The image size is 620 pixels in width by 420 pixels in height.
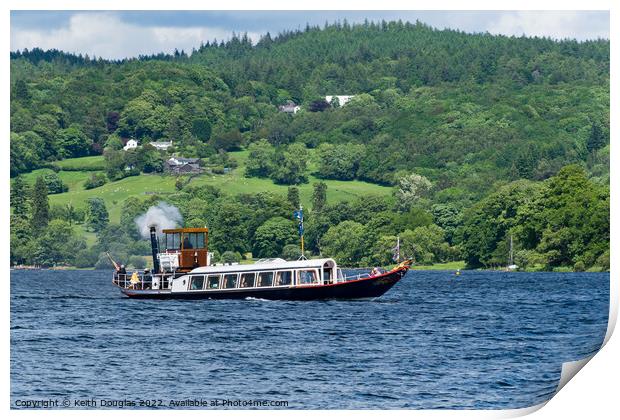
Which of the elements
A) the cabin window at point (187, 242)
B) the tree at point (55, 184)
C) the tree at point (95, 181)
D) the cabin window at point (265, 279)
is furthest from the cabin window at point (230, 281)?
the tree at point (95, 181)

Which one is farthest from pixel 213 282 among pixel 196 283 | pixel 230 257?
pixel 230 257

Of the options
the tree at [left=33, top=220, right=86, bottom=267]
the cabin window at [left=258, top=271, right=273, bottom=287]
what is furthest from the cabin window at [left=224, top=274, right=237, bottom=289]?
the tree at [left=33, top=220, right=86, bottom=267]

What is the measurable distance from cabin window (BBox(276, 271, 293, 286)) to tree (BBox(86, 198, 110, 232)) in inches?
3901

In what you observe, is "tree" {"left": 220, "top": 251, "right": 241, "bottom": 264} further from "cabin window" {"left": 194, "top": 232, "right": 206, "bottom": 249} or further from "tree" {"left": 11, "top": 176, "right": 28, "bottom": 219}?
"cabin window" {"left": 194, "top": 232, "right": 206, "bottom": 249}

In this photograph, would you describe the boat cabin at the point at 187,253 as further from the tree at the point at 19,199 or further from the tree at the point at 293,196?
the tree at the point at 293,196

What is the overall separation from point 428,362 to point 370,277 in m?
25.2

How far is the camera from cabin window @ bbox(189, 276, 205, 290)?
75.9 metres

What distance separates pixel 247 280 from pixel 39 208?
305 ft

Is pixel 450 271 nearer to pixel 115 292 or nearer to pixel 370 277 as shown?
pixel 115 292

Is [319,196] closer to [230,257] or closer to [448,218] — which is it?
[448,218]

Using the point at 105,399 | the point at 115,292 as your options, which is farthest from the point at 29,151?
the point at 105,399

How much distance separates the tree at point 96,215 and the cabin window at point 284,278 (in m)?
99.1

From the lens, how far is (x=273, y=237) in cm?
15600

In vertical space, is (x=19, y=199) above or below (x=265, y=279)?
above
